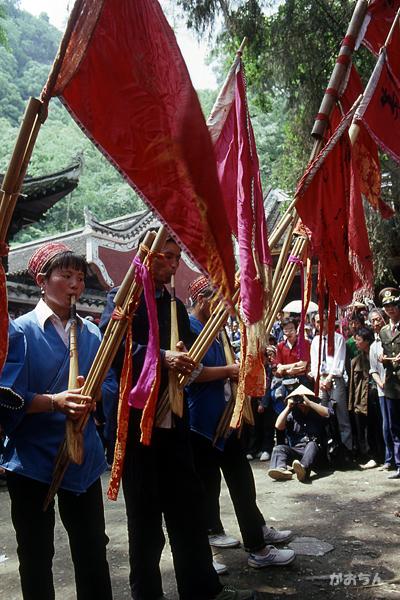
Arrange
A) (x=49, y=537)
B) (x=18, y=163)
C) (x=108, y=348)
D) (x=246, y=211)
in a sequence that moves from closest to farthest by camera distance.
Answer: (x=18, y=163) < (x=49, y=537) < (x=108, y=348) < (x=246, y=211)

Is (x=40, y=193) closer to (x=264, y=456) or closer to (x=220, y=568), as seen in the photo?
(x=264, y=456)

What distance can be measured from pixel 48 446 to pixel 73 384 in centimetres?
26

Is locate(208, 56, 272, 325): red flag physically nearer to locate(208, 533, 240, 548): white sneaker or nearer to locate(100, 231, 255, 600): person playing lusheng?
locate(100, 231, 255, 600): person playing lusheng

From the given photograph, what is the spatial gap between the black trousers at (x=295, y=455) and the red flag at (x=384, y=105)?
3.64 metres

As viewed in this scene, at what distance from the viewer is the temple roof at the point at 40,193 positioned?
40.6ft

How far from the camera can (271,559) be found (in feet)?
11.8

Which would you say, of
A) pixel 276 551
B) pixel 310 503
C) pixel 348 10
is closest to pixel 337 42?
pixel 348 10

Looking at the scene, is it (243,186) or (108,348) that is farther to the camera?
(243,186)

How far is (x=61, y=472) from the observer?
7.90 ft

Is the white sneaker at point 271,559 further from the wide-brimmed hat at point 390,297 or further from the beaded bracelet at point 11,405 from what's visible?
the wide-brimmed hat at point 390,297

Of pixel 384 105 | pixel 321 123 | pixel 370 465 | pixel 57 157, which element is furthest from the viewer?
pixel 57 157

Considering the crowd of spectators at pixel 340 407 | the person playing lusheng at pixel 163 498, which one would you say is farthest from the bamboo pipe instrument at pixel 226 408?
the crowd of spectators at pixel 340 407

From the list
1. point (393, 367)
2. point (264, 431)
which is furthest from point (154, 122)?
point (264, 431)

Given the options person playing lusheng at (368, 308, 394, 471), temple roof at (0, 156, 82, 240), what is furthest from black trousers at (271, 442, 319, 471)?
temple roof at (0, 156, 82, 240)
